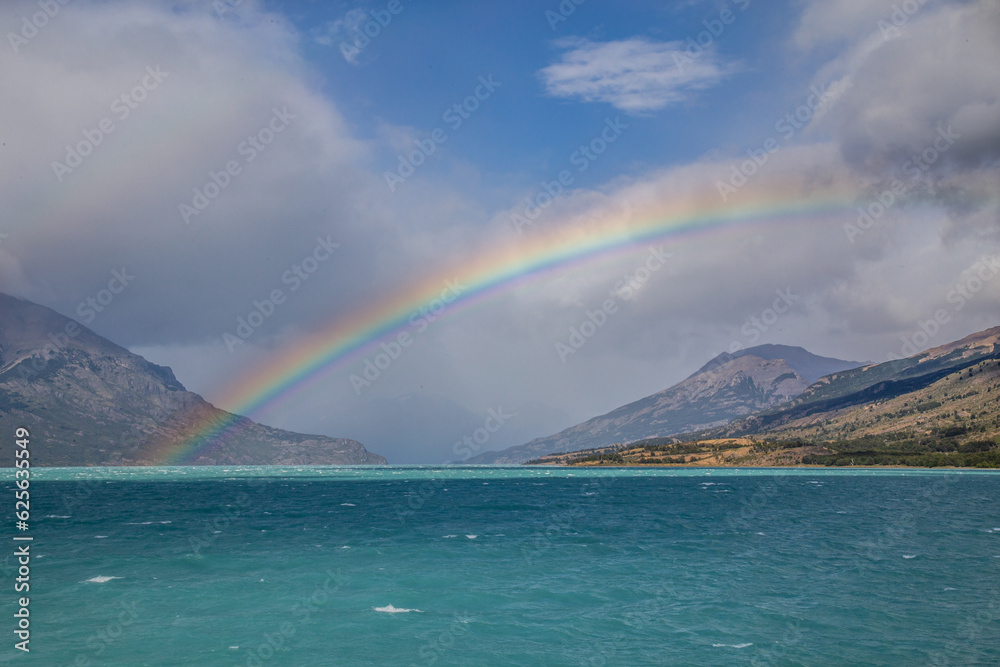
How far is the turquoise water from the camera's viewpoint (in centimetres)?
3406

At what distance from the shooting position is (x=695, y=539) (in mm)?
74375

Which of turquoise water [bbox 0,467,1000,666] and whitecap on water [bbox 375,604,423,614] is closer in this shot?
turquoise water [bbox 0,467,1000,666]

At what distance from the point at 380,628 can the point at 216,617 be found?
10.9m

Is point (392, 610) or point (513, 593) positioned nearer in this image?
point (392, 610)

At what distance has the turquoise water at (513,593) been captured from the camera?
34.1 m

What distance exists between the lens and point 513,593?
4672cm

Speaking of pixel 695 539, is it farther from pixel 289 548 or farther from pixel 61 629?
pixel 61 629

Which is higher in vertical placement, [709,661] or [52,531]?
[52,531]

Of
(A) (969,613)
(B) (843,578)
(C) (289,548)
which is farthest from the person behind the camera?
(C) (289,548)

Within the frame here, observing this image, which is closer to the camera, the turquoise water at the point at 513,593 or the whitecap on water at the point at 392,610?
the turquoise water at the point at 513,593

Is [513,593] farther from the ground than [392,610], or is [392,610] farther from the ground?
[392,610]

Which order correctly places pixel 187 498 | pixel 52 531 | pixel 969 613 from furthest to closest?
pixel 187 498, pixel 52 531, pixel 969 613

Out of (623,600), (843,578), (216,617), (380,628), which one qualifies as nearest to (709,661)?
(623,600)

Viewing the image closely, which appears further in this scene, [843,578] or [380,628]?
[843,578]
